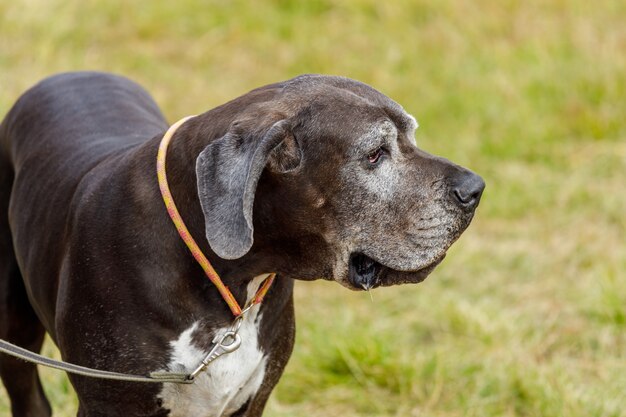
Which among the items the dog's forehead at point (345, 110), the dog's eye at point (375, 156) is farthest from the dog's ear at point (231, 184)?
the dog's eye at point (375, 156)

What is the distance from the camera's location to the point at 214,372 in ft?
11.4

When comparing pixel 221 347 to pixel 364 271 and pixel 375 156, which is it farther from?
pixel 375 156

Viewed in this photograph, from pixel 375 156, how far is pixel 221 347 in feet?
2.49

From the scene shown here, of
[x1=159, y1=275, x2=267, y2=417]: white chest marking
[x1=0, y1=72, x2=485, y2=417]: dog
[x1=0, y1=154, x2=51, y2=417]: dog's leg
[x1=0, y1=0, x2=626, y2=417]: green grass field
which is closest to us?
→ [x1=0, y1=72, x2=485, y2=417]: dog

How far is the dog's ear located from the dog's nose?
0.56 metres

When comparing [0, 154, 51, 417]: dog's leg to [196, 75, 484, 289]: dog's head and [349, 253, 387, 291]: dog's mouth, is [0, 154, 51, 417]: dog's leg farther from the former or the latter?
[349, 253, 387, 291]: dog's mouth

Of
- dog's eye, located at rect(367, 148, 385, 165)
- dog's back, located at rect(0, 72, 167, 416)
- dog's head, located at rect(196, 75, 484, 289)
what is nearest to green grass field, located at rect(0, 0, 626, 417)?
dog's back, located at rect(0, 72, 167, 416)

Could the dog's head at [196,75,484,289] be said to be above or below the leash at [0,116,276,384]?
above

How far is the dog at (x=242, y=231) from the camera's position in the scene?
331 centimetres

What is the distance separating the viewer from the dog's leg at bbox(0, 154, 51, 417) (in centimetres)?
426

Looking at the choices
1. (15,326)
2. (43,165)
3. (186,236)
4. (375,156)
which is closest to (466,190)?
(375,156)

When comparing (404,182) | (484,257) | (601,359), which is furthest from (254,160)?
(484,257)

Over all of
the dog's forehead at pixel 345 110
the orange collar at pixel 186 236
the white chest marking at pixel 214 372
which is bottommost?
the white chest marking at pixel 214 372

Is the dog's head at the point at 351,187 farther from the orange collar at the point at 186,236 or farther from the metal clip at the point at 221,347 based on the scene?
the metal clip at the point at 221,347
